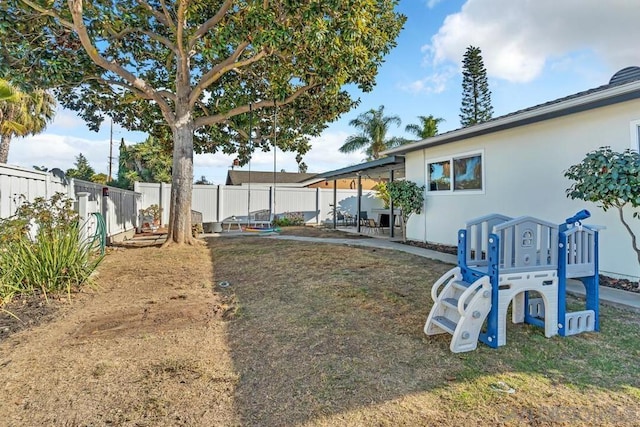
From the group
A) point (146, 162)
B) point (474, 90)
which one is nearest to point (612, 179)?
point (474, 90)

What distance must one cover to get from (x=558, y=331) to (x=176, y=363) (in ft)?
11.7

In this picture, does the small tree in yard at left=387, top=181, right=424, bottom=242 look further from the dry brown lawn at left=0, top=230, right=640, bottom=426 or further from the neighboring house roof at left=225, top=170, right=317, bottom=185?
the neighboring house roof at left=225, top=170, right=317, bottom=185

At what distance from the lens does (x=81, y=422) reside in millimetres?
1981

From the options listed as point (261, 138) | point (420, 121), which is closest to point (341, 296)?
point (261, 138)

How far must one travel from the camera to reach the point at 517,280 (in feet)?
9.99

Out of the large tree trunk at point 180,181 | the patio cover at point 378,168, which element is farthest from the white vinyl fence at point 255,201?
the large tree trunk at point 180,181

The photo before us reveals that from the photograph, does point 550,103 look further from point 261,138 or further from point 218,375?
point 261,138

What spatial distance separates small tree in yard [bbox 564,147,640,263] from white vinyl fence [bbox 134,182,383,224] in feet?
37.0

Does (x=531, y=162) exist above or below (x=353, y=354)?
above

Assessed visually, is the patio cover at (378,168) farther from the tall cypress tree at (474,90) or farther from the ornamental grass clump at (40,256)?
the tall cypress tree at (474,90)

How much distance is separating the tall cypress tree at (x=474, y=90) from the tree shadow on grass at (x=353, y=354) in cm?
2199

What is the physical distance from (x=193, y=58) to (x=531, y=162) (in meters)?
9.58

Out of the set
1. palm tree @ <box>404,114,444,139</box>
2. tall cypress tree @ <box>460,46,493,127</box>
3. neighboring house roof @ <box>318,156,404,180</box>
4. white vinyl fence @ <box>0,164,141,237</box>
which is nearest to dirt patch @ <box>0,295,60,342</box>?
white vinyl fence @ <box>0,164,141,237</box>

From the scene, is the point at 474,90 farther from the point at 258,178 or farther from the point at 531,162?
the point at 531,162
